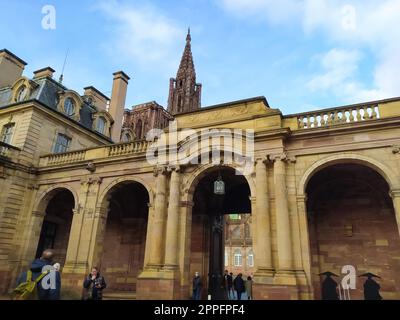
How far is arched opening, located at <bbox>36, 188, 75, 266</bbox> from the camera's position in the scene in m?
19.6

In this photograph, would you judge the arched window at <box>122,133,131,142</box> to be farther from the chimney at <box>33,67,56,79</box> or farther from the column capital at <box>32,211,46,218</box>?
the column capital at <box>32,211,46,218</box>

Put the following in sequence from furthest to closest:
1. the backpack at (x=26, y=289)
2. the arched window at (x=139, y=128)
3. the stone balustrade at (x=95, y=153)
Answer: the arched window at (x=139, y=128) < the stone balustrade at (x=95, y=153) < the backpack at (x=26, y=289)

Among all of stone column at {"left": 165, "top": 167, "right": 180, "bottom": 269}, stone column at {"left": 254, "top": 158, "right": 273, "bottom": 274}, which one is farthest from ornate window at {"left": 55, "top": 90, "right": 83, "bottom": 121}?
stone column at {"left": 254, "top": 158, "right": 273, "bottom": 274}

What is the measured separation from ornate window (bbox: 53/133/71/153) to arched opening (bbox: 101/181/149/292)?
16.9ft

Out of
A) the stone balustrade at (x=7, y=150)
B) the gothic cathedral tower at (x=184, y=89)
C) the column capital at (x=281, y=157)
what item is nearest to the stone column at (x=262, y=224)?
the column capital at (x=281, y=157)

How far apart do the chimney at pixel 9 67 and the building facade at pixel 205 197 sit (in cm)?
278

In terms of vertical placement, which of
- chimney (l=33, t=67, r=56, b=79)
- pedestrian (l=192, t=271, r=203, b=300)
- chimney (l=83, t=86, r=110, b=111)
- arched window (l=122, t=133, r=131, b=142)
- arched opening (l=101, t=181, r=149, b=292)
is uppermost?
chimney (l=83, t=86, r=110, b=111)

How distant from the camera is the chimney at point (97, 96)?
26917mm

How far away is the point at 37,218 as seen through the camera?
17.6m

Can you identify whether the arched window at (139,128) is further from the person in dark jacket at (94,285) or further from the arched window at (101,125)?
the person in dark jacket at (94,285)

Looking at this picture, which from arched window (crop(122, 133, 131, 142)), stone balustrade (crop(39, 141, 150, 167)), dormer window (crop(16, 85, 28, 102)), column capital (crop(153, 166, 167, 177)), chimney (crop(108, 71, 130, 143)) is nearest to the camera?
column capital (crop(153, 166, 167, 177))

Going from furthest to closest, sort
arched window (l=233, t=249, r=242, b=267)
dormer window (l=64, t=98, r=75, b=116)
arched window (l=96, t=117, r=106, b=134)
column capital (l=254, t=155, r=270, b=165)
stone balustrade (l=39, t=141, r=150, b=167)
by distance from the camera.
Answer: arched window (l=233, t=249, r=242, b=267), arched window (l=96, t=117, r=106, b=134), dormer window (l=64, t=98, r=75, b=116), stone balustrade (l=39, t=141, r=150, b=167), column capital (l=254, t=155, r=270, b=165)
